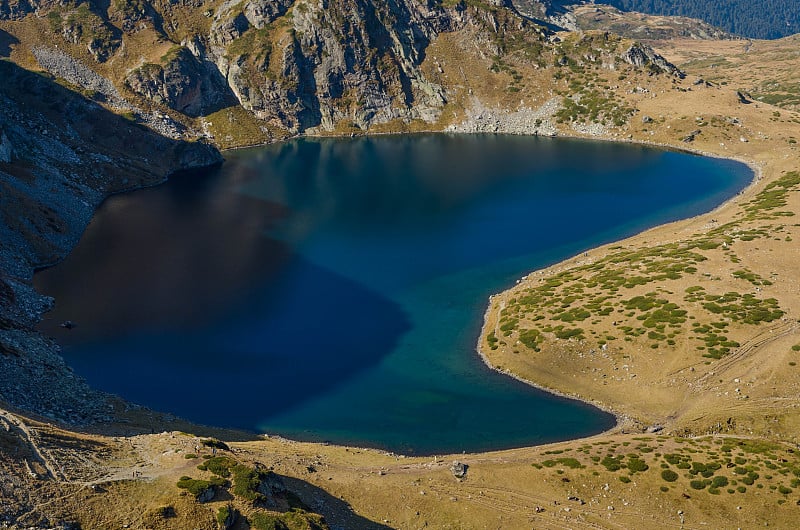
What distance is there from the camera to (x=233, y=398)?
78.9 m

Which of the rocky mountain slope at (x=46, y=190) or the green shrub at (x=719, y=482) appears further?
the rocky mountain slope at (x=46, y=190)

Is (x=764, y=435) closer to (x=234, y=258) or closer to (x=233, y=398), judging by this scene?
(x=233, y=398)

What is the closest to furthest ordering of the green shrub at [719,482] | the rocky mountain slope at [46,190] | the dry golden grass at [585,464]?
the dry golden grass at [585,464] < the green shrub at [719,482] < the rocky mountain slope at [46,190]

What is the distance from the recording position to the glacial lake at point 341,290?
76.7 metres

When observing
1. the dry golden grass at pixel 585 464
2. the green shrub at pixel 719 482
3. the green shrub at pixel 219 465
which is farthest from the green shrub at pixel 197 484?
the green shrub at pixel 719 482

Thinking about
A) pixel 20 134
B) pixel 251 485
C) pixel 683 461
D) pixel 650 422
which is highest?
pixel 20 134

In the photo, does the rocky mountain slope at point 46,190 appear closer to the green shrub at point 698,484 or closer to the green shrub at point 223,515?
the green shrub at point 223,515

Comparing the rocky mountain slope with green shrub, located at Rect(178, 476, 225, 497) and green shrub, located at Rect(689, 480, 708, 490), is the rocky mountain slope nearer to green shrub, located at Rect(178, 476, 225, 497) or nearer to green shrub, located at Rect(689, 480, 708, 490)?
green shrub, located at Rect(178, 476, 225, 497)

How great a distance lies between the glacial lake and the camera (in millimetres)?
76688

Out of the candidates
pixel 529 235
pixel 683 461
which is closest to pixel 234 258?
pixel 529 235

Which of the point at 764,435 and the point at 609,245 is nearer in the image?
the point at 764,435

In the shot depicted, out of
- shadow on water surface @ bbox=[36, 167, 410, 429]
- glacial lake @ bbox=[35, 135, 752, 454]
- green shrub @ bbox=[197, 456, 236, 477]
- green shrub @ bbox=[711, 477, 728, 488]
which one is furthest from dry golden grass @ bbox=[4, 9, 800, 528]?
shadow on water surface @ bbox=[36, 167, 410, 429]

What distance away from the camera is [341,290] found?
4370 inches

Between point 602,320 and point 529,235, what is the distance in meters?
48.2
